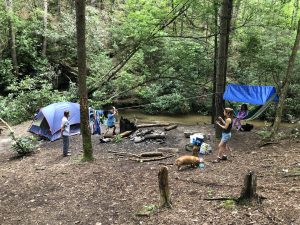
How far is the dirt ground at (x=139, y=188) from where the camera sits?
449 cm

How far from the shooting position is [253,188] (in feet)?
14.9

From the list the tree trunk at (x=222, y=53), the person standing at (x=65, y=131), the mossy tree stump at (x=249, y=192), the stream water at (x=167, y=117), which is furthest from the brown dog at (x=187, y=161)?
the stream water at (x=167, y=117)

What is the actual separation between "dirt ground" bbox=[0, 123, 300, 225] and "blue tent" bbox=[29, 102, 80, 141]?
1990 mm

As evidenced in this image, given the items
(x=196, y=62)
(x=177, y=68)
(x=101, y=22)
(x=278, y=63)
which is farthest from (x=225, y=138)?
(x=101, y=22)

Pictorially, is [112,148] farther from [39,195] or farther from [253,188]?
[253,188]

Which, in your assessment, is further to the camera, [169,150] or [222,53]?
[222,53]

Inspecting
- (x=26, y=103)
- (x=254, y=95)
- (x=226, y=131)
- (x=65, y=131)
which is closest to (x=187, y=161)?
(x=226, y=131)

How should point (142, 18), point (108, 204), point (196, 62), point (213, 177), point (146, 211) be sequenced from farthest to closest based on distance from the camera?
point (196, 62) → point (142, 18) → point (213, 177) → point (108, 204) → point (146, 211)

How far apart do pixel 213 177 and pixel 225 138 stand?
5.11 ft

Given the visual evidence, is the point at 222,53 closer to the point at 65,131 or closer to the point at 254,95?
the point at 254,95

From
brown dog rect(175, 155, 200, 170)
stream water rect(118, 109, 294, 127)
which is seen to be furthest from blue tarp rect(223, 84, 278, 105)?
stream water rect(118, 109, 294, 127)

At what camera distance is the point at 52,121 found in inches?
457

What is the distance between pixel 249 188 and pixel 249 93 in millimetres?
7747

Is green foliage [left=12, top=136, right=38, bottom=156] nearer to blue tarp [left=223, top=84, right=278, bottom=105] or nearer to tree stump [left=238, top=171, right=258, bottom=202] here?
blue tarp [left=223, top=84, right=278, bottom=105]
